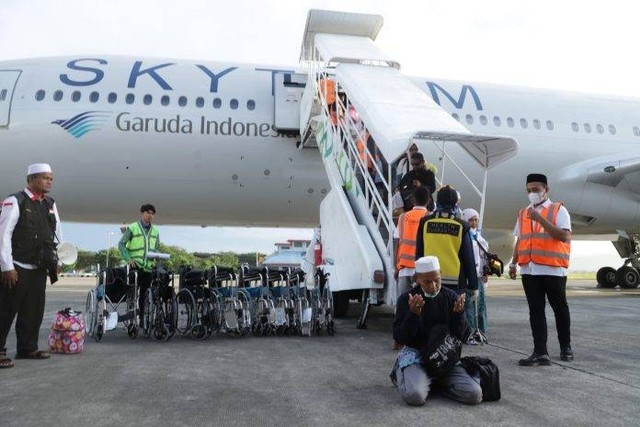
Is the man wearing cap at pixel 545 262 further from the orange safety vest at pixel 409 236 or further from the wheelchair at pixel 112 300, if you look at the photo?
→ the wheelchair at pixel 112 300

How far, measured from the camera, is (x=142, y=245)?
267 inches

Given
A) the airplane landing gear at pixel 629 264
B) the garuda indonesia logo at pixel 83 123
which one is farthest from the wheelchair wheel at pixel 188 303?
the airplane landing gear at pixel 629 264

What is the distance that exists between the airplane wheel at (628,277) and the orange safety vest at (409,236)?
46.9 ft

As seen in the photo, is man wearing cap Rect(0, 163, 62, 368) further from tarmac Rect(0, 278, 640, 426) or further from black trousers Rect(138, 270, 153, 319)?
black trousers Rect(138, 270, 153, 319)

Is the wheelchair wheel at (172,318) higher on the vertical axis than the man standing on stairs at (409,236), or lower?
lower

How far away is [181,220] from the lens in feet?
37.5

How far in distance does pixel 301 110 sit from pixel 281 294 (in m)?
4.77

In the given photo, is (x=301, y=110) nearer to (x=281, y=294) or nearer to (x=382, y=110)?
(x=382, y=110)

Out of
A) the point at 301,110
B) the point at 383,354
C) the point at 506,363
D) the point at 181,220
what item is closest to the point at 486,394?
the point at 506,363

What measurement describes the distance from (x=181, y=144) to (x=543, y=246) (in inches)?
277

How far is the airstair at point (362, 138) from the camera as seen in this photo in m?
6.26

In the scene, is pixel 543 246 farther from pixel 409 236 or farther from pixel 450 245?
pixel 409 236

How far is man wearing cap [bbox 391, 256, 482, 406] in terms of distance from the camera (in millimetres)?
3533

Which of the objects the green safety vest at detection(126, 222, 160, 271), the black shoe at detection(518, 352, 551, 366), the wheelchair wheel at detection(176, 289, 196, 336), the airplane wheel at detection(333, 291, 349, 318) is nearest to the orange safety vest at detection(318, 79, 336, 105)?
the airplane wheel at detection(333, 291, 349, 318)
